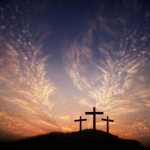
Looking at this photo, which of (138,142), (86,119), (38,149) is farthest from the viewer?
(86,119)

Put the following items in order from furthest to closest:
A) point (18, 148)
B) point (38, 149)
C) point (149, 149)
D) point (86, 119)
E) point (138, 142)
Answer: point (86, 119)
point (138, 142)
point (149, 149)
point (18, 148)
point (38, 149)

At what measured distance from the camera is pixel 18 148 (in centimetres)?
2609

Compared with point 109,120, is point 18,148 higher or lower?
lower

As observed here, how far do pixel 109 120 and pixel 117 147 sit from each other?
12.9 meters

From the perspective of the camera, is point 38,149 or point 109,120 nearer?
point 38,149

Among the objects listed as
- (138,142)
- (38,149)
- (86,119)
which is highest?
(86,119)

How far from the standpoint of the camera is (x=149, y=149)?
98.4 feet

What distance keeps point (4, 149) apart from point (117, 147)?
43.7 feet

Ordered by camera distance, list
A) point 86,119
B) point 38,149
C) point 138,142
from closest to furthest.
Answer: point 38,149, point 138,142, point 86,119

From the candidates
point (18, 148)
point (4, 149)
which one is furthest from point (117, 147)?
point (4, 149)

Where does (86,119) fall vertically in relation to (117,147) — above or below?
above

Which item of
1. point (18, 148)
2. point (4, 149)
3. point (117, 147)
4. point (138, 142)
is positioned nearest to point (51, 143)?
point (18, 148)

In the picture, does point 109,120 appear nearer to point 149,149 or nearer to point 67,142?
point 149,149

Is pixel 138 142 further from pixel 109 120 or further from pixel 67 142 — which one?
pixel 67 142
